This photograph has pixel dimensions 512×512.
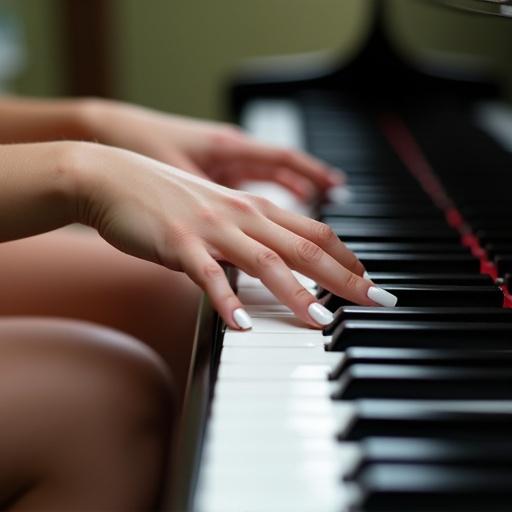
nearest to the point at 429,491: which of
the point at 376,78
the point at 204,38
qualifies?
the point at 376,78

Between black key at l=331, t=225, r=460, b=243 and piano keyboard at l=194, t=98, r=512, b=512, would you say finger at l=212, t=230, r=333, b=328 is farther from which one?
black key at l=331, t=225, r=460, b=243

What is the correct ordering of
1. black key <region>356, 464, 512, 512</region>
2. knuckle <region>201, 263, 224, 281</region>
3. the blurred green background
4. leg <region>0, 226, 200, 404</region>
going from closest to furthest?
black key <region>356, 464, 512, 512</region>, knuckle <region>201, 263, 224, 281</region>, leg <region>0, 226, 200, 404</region>, the blurred green background

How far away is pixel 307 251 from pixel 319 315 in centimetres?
6

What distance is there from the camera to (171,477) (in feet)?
1.61

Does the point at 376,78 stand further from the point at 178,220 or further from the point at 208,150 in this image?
the point at 178,220

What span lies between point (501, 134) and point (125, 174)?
0.88 metres

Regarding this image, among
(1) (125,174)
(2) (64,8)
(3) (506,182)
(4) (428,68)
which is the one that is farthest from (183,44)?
(1) (125,174)

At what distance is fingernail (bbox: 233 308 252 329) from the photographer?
69 centimetres

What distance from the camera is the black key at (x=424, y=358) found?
611 millimetres

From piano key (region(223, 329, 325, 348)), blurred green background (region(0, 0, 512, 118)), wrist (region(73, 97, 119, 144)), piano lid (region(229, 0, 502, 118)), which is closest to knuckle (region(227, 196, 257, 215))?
piano key (region(223, 329, 325, 348))

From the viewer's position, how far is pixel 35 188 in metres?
0.74

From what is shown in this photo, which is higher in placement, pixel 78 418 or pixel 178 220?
pixel 178 220

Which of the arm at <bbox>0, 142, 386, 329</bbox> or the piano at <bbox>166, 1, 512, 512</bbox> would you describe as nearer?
the piano at <bbox>166, 1, 512, 512</bbox>

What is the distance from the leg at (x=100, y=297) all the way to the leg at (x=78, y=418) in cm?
11
